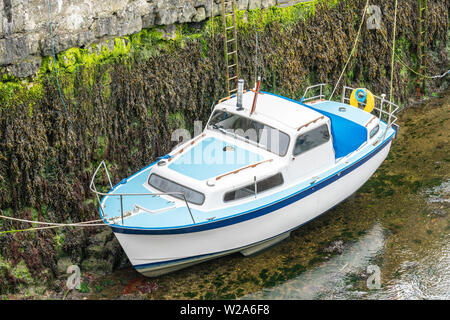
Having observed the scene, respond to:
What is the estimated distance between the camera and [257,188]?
1063cm

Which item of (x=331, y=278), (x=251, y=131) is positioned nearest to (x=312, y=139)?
(x=251, y=131)

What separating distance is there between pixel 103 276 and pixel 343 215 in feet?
16.3

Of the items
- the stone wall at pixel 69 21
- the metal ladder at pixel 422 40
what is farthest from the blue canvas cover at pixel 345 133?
the metal ladder at pixel 422 40

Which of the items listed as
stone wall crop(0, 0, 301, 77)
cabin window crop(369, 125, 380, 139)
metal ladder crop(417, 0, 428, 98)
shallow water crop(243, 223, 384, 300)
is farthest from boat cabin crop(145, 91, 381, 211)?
metal ladder crop(417, 0, 428, 98)

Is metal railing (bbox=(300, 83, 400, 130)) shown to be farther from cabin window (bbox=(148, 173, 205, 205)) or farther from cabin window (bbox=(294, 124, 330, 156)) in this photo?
cabin window (bbox=(148, 173, 205, 205))

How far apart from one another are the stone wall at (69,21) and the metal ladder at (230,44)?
723 mm

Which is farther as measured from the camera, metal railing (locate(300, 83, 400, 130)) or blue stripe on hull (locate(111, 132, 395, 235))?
metal railing (locate(300, 83, 400, 130))

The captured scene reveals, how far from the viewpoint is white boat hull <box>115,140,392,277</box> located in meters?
10.1

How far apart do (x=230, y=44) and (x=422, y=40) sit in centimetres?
712

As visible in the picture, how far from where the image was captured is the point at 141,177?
11203 millimetres

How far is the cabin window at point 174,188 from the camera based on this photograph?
10.3 m

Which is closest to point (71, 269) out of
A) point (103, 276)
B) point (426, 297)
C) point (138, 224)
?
point (103, 276)

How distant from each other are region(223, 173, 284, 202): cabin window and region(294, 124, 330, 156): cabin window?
2.00 feet

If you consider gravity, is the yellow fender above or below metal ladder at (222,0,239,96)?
below
